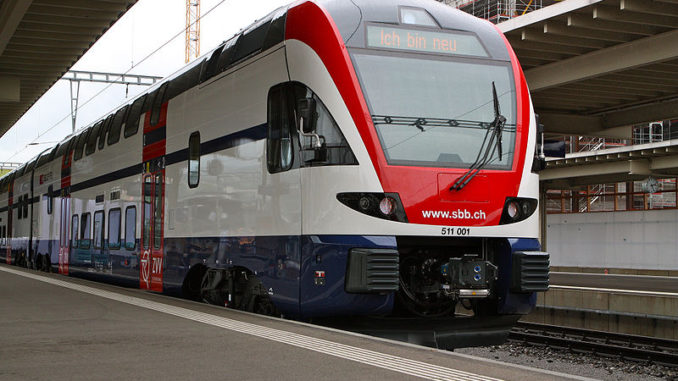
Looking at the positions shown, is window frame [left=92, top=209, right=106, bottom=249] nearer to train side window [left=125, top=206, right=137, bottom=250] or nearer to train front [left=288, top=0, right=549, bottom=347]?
train side window [left=125, top=206, right=137, bottom=250]

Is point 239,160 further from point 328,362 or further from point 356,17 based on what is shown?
point 328,362

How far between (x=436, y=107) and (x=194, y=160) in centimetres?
424

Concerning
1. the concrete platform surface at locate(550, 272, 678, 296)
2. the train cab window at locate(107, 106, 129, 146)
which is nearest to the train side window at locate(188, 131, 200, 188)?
the train cab window at locate(107, 106, 129, 146)

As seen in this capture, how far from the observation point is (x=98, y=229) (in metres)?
17.5

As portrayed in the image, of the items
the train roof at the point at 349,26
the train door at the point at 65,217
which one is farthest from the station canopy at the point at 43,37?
the train roof at the point at 349,26

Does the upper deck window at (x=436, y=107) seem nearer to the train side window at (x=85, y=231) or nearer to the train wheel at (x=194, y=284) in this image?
the train wheel at (x=194, y=284)

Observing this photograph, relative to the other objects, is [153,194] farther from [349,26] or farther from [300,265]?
[349,26]

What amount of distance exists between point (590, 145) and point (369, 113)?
33407 mm

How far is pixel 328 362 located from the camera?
6426 mm

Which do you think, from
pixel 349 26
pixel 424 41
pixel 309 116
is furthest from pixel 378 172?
pixel 424 41

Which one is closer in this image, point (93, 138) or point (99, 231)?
point (99, 231)

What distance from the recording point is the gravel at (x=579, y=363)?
11.8m

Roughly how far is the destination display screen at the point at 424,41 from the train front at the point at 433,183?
0.05 ft

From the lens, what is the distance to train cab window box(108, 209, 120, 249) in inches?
621
